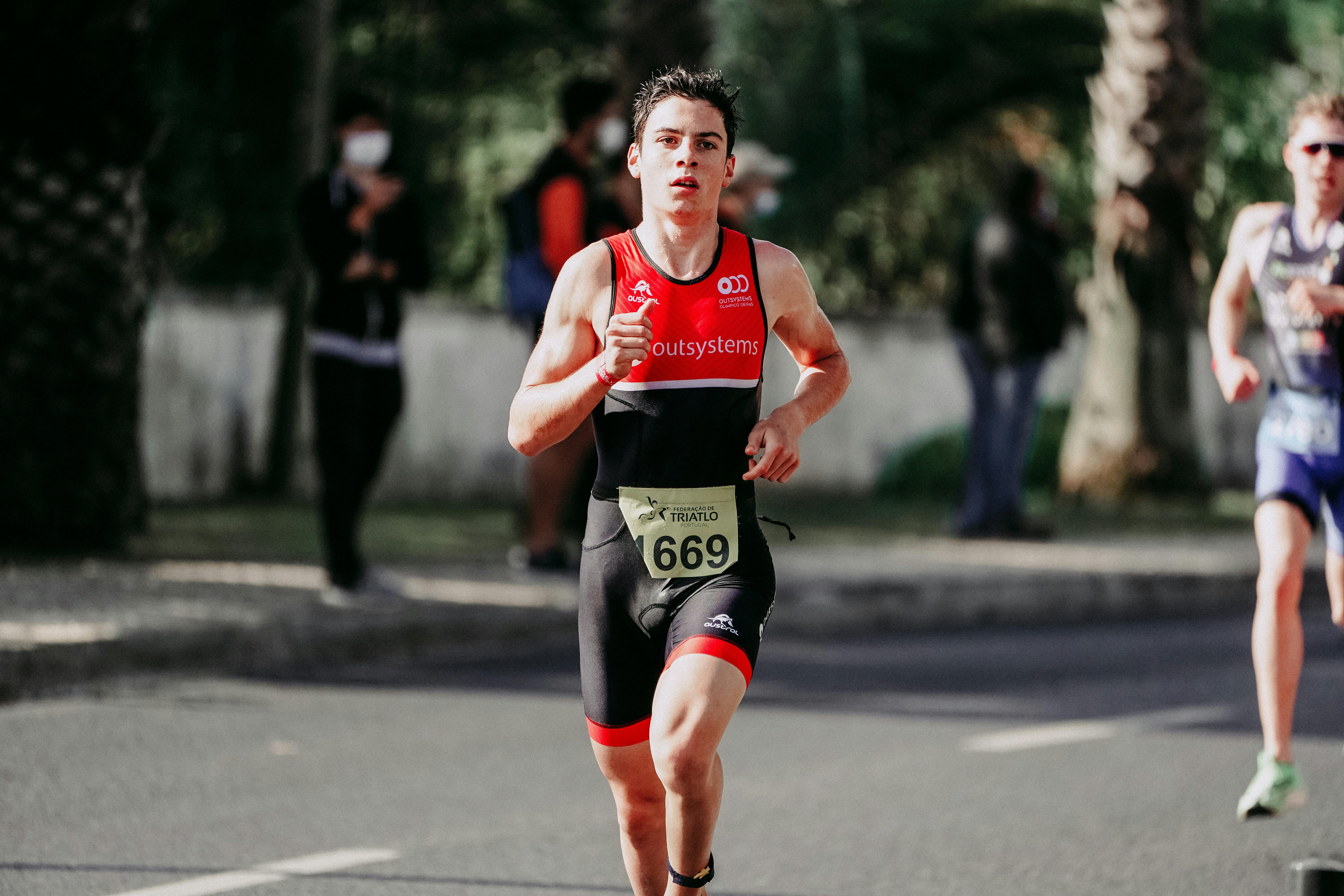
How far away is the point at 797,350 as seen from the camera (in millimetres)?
4301

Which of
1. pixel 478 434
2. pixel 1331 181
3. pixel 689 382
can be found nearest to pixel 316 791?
pixel 689 382

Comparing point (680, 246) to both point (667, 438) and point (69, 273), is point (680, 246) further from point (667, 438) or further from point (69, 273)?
point (69, 273)

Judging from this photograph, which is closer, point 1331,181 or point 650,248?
Result: point 650,248

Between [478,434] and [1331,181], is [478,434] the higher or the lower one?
the lower one

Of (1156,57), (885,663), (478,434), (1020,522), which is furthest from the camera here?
(478,434)

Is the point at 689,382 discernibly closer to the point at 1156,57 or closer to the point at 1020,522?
the point at 1020,522

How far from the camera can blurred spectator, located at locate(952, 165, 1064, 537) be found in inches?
494

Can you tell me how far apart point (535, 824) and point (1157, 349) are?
11491mm

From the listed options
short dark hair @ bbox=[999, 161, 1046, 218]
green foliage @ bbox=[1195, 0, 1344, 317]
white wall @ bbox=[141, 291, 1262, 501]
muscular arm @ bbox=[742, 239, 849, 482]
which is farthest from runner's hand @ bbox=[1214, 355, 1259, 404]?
green foliage @ bbox=[1195, 0, 1344, 317]

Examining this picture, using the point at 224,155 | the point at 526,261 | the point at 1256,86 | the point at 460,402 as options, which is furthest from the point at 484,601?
the point at 1256,86

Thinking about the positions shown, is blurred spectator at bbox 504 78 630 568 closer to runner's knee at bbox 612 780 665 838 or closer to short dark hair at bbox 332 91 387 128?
short dark hair at bbox 332 91 387 128

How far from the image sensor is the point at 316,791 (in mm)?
6121

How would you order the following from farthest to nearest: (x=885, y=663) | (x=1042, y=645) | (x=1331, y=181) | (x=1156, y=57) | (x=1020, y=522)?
(x=1156, y=57)
(x=1020, y=522)
(x=1042, y=645)
(x=885, y=663)
(x=1331, y=181)

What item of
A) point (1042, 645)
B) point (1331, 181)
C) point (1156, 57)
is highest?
point (1156, 57)
